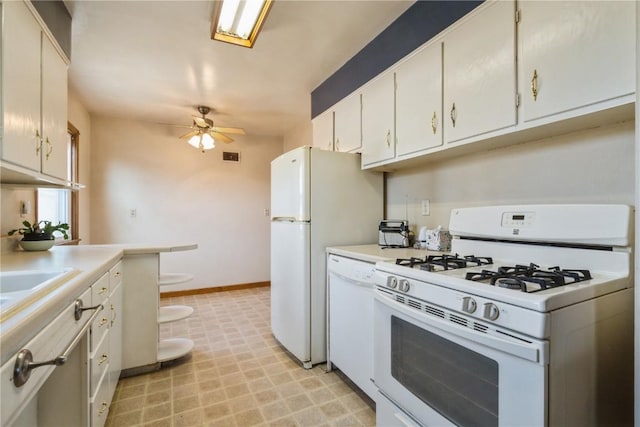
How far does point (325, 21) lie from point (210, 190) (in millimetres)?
3099

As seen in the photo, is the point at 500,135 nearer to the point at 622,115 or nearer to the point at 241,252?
the point at 622,115

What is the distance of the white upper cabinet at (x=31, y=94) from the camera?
4.32 ft

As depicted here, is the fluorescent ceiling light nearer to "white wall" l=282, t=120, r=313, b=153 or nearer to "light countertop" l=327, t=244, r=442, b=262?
"light countertop" l=327, t=244, r=442, b=262

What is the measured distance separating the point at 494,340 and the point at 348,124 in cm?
202

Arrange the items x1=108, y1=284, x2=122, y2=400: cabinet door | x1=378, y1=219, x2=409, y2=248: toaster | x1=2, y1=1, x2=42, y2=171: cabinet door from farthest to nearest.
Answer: x1=378, y1=219, x2=409, y2=248: toaster → x1=108, y1=284, x2=122, y2=400: cabinet door → x1=2, y1=1, x2=42, y2=171: cabinet door

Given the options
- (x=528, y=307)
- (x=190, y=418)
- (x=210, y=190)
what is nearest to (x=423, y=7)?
(x=528, y=307)

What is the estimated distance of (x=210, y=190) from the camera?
14.8 feet

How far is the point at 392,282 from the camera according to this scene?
4.58ft

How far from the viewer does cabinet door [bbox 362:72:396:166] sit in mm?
2129

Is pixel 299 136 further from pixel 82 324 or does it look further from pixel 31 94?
pixel 82 324

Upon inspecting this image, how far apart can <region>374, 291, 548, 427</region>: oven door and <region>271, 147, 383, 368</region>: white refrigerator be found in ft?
2.79

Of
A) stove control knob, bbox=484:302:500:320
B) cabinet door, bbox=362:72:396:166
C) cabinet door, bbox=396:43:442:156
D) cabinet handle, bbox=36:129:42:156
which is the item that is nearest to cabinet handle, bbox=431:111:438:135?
cabinet door, bbox=396:43:442:156

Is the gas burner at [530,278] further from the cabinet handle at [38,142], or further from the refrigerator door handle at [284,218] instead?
the cabinet handle at [38,142]

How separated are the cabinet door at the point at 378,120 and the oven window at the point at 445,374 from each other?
1.24 metres
